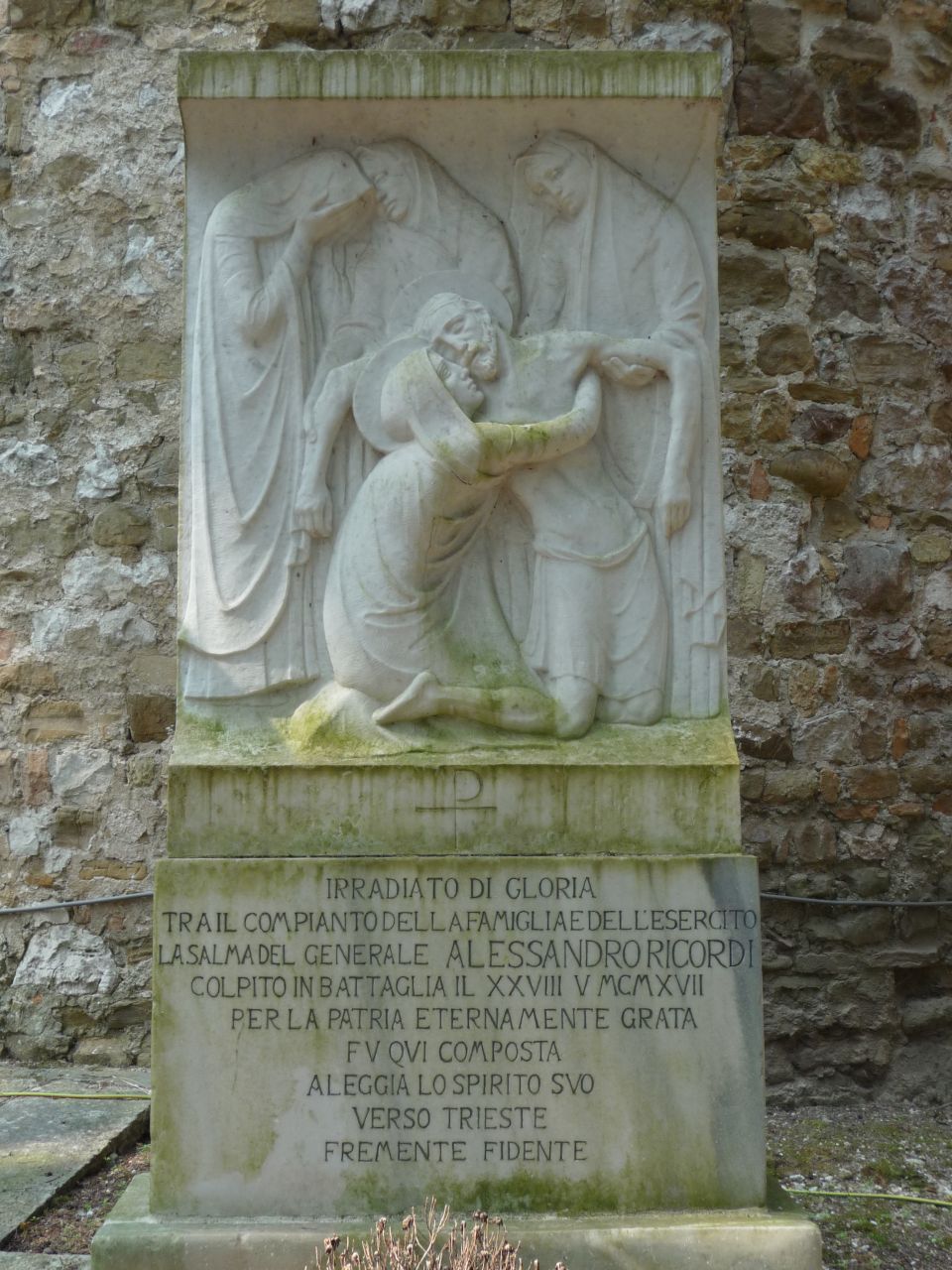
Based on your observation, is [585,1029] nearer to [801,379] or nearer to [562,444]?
[562,444]

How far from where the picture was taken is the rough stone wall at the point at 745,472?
225 inches

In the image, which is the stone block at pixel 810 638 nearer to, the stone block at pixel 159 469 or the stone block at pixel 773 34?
the stone block at pixel 773 34

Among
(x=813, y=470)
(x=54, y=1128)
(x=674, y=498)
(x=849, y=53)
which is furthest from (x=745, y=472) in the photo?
(x=54, y=1128)

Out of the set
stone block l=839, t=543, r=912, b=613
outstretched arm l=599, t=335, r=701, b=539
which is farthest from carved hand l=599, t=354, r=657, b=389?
stone block l=839, t=543, r=912, b=613

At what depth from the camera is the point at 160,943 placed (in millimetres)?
3350

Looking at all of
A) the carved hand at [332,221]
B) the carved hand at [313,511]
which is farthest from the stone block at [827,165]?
the carved hand at [313,511]

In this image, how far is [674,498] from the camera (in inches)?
142

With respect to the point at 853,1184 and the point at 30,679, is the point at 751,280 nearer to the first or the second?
the point at 30,679

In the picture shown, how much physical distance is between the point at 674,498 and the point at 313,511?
2.99 feet

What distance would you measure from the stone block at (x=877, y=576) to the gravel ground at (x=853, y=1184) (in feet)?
6.61

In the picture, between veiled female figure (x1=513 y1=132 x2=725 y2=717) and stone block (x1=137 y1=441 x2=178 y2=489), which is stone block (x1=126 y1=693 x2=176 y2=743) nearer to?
stone block (x1=137 y1=441 x2=178 y2=489)

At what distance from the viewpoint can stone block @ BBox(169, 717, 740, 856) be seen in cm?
341

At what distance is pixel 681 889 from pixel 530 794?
1.38 feet

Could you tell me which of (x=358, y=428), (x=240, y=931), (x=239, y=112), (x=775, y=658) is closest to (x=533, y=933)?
(x=240, y=931)
